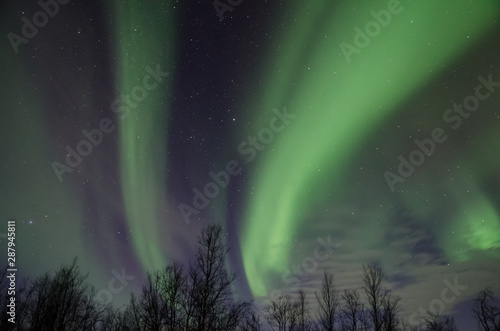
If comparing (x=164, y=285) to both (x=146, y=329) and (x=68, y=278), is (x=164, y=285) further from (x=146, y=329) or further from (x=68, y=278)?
(x=68, y=278)

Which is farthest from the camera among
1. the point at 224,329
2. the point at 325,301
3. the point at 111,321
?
the point at 111,321

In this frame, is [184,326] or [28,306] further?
[28,306]

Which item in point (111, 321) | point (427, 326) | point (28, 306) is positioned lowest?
point (427, 326)

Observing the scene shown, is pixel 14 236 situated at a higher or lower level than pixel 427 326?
higher

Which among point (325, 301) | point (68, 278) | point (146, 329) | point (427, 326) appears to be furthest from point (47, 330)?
point (427, 326)

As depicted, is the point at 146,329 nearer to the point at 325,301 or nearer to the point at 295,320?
the point at 325,301

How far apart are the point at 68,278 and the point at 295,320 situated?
104 feet

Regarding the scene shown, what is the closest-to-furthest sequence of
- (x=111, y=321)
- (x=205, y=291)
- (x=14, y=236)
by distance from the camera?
1. (x=14, y=236)
2. (x=205, y=291)
3. (x=111, y=321)

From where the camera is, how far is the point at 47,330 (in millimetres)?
27203

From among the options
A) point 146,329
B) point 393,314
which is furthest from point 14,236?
point 393,314

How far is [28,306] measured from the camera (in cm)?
3231

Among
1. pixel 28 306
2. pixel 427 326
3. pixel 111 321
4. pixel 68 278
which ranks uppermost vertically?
pixel 68 278

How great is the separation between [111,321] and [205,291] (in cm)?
4353

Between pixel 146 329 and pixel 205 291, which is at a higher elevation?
pixel 205 291
